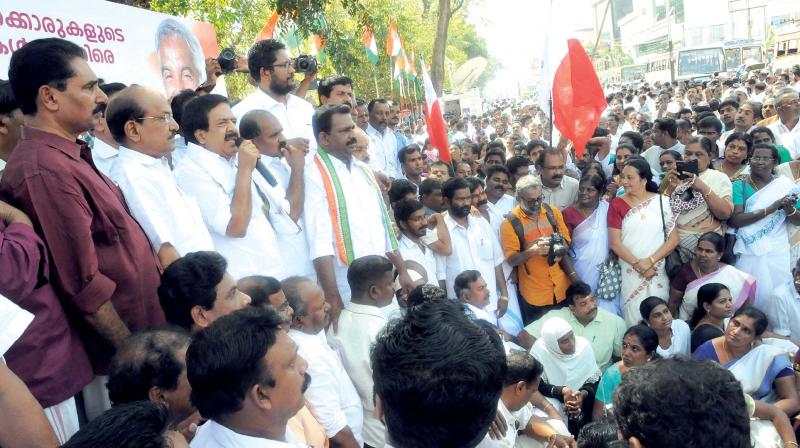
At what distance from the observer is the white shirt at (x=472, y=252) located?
4527mm

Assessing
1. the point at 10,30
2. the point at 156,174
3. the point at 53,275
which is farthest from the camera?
the point at 10,30

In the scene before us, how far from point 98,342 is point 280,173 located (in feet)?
5.43

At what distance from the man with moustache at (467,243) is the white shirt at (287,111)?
1.08 meters

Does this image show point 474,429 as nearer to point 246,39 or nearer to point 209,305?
point 209,305

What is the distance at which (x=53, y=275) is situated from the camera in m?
1.98

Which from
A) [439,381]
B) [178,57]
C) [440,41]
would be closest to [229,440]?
[439,381]

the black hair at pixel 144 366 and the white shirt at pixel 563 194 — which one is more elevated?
the black hair at pixel 144 366

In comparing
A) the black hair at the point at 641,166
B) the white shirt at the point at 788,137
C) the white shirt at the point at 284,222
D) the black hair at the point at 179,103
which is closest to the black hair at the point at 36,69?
the white shirt at the point at 284,222

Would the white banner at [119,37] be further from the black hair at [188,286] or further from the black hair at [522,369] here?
the black hair at [522,369]

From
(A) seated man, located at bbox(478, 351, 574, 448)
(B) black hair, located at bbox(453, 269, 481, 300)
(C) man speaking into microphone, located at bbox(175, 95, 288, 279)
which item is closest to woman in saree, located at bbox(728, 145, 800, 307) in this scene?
(B) black hair, located at bbox(453, 269, 481, 300)

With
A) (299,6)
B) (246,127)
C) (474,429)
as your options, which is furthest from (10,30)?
(299,6)

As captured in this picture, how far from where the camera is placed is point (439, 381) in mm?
1352

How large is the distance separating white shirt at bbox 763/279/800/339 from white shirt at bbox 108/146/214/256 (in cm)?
393

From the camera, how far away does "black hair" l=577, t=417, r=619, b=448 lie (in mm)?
2246
